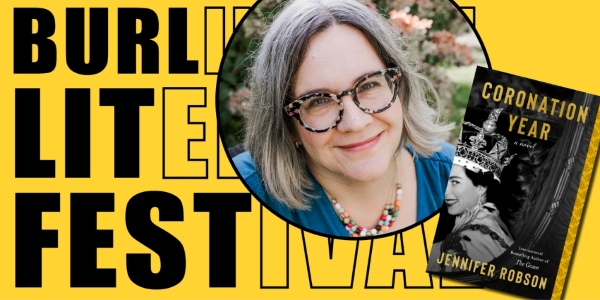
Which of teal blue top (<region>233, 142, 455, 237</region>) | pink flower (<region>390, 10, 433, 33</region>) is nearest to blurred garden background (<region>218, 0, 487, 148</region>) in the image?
pink flower (<region>390, 10, 433, 33</region>)

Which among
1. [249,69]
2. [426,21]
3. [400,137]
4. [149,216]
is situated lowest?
[149,216]

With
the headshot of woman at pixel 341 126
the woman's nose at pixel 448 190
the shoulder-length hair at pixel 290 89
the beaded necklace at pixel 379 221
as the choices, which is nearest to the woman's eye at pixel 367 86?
the headshot of woman at pixel 341 126

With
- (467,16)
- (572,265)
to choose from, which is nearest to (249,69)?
(467,16)

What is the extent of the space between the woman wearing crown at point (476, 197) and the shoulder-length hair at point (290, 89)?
26 cm

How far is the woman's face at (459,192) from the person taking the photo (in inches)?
145

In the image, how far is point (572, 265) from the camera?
146 inches

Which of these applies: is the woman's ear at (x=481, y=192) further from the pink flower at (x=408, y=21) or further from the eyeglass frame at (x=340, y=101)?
the pink flower at (x=408, y=21)

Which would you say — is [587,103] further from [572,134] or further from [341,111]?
[341,111]

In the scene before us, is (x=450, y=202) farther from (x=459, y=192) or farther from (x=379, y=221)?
(x=379, y=221)

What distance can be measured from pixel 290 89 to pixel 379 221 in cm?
79

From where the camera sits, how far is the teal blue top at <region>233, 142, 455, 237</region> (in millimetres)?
3881

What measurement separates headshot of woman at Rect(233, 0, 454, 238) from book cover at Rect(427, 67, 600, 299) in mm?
243

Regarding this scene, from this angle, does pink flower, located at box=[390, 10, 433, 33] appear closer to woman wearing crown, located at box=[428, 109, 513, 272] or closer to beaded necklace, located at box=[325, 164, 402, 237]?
woman wearing crown, located at box=[428, 109, 513, 272]

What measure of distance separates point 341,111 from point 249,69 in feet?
1.75
